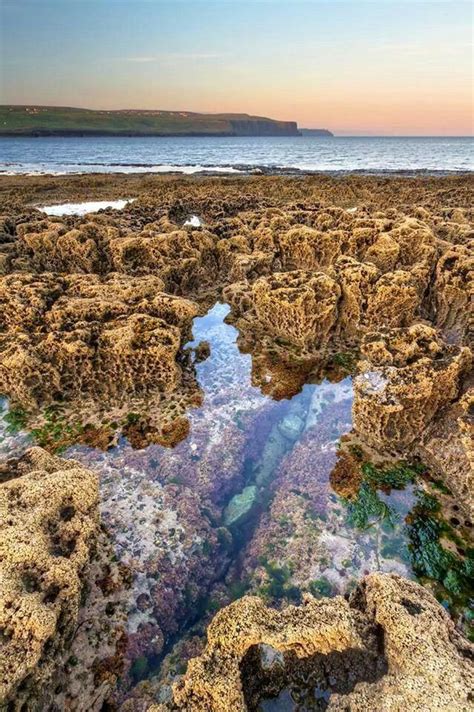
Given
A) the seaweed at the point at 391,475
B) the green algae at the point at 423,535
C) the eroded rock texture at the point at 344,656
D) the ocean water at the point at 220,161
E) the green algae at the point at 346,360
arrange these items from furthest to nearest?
the ocean water at the point at 220,161
the green algae at the point at 346,360
the seaweed at the point at 391,475
the green algae at the point at 423,535
the eroded rock texture at the point at 344,656

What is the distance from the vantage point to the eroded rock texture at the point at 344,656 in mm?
3447

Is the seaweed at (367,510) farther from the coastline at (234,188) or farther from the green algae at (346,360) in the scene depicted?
the coastline at (234,188)

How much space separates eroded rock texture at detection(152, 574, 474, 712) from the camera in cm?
345

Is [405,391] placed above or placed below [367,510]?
above

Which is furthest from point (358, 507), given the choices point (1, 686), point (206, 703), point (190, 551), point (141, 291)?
point (141, 291)

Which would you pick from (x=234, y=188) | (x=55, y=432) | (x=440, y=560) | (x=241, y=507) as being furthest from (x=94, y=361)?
(x=234, y=188)

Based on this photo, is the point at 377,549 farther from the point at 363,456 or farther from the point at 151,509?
the point at 151,509

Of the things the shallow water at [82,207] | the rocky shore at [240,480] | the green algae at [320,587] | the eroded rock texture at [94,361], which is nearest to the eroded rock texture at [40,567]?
the rocky shore at [240,480]

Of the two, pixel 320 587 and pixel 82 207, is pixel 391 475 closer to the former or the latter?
pixel 320 587

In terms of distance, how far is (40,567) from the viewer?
15.6 ft

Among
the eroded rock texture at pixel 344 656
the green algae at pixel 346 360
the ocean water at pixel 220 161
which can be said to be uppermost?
the ocean water at pixel 220 161

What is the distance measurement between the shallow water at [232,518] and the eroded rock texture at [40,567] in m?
0.79

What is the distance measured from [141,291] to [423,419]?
25.5 ft

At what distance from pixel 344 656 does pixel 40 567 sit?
11.4ft
